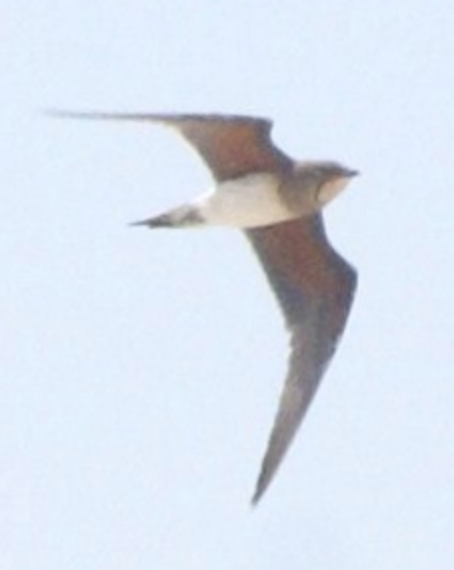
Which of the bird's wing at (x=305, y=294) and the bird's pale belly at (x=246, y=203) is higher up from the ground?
the bird's pale belly at (x=246, y=203)

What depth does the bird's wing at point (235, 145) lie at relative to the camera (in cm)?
1216

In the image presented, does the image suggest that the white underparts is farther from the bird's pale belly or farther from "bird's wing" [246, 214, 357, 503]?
"bird's wing" [246, 214, 357, 503]

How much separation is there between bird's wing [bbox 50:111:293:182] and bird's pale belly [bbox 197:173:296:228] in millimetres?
79

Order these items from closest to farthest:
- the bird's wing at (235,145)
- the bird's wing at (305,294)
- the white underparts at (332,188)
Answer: the bird's wing at (235,145) < the white underparts at (332,188) < the bird's wing at (305,294)

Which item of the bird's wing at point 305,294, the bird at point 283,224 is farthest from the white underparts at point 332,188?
the bird's wing at point 305,294

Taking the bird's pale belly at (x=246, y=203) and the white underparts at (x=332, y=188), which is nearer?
the bird's pale belly at (x=246, y=203)

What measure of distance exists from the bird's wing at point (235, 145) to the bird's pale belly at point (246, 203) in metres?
0.08

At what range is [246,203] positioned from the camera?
41.4ft

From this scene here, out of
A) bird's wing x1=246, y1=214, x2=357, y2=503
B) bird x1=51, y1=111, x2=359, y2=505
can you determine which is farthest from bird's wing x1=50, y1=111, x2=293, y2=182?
bird's wing x1=246, y1=214, x2=357, y2=503

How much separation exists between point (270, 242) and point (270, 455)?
5.44ft

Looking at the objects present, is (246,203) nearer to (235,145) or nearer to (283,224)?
(235,145)

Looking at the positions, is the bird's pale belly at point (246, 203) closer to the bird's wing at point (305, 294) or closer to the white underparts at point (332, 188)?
the white underparts at point (332, 188)

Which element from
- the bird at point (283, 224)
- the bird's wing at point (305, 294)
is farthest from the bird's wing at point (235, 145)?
the bird's wing at point (305, 294)

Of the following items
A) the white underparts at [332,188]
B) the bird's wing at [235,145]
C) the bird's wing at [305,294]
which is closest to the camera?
the bird's wing at [235,145]
